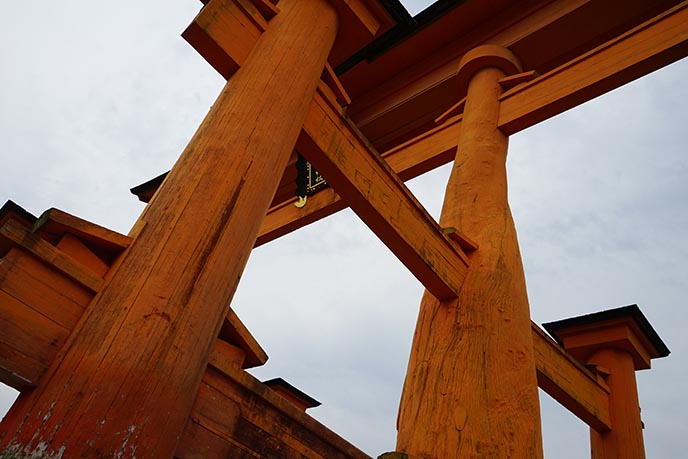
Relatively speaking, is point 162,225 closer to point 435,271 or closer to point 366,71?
point 435,271

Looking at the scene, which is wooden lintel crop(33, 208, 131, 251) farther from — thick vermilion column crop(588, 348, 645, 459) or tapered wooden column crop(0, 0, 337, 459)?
thick vermilion column crop(588, 348, 645, 459)

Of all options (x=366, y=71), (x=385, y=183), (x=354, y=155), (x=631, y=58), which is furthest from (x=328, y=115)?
(x=366, y=71)

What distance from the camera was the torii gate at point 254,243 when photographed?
4.48 ft

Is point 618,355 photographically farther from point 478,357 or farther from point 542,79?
point 478,357

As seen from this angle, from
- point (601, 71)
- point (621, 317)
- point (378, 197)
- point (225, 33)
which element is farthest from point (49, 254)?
point (621, 317)

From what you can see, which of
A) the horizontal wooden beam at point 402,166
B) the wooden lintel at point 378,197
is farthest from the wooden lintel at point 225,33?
the horizontal wooden beam at point 402,166

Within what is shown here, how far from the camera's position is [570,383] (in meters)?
3.51

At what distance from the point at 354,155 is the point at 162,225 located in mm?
1038

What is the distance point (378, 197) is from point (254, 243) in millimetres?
672

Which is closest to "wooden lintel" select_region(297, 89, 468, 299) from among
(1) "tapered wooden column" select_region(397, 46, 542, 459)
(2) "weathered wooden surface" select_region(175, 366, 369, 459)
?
(1) "tapered wooden column" select_region(397, 46, 542, 459)

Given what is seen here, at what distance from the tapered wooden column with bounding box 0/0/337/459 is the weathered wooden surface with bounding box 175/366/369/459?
101mm

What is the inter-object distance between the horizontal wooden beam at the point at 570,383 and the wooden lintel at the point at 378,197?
0.92 m

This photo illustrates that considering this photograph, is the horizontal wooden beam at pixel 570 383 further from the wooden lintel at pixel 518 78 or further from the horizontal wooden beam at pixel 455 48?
the horizontal wooden beam at pixel 455 48

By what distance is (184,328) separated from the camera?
1.52 metres
